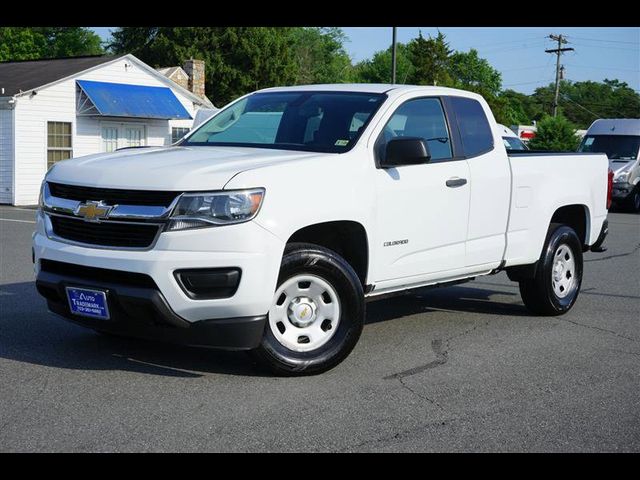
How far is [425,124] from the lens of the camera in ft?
24.0

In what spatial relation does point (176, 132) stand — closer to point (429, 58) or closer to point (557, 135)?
point (557, 135)

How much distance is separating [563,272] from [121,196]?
15.6 feet

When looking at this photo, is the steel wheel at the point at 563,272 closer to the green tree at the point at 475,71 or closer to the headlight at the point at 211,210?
the headlight at the point at 211,210

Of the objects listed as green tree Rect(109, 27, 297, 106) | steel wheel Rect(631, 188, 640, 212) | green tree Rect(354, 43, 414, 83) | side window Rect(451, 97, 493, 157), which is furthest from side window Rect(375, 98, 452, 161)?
green tree Rect(354, 43, 414, 83)

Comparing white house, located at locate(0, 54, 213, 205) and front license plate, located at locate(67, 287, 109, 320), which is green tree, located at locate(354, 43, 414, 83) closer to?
white house, located at locate(0, 54, 213, 205)

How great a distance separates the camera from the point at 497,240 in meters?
7.75

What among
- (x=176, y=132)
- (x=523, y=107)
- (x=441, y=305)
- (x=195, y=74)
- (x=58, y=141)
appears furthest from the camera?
(x=523, y=107)

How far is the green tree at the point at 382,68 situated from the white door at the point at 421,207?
9166cm

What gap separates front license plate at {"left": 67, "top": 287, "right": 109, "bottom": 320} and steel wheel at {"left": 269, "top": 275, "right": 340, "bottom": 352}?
1064 mm

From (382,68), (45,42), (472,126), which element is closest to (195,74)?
(472,126)

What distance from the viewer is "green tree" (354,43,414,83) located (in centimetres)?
10138

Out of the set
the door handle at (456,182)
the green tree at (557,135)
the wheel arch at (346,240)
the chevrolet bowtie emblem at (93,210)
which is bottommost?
the wheel arch at (346,240)

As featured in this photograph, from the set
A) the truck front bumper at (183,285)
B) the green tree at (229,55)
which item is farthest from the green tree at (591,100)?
the truck front bumper at (183,285)

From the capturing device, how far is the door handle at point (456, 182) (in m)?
7.13
